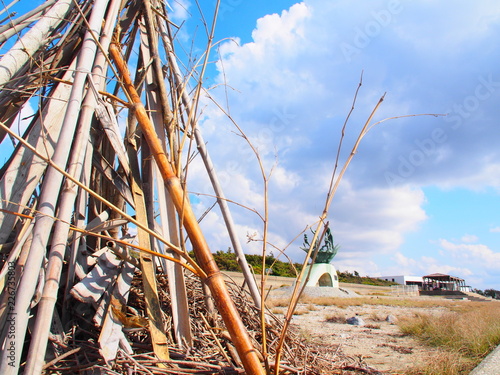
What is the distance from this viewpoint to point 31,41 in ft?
6.54

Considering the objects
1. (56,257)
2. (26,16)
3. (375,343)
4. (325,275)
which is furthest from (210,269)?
(325,275)

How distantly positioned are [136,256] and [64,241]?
1.66ft

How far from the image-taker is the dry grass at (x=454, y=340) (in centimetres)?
380

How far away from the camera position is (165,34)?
2.60 meters

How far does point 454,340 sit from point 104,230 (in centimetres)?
586

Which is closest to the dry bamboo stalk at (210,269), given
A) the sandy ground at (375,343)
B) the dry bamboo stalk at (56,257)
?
the dry bamboo stalk at (56,257)

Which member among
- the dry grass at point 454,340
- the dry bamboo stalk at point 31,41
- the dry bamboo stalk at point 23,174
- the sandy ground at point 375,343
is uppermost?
the dry bamboo stalk at point 31,41

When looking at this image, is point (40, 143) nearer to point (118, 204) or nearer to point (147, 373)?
point (118, 204)

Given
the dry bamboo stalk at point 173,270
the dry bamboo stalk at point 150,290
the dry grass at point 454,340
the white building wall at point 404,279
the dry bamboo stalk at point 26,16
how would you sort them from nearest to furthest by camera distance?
the dry bamboo stalk at point 150,290 → the dry bamboo stalk at point 173,270 → the dry bamboo stalk at point 26,16 → the dry grass at point 454,340 → the white building wall at point 404,279

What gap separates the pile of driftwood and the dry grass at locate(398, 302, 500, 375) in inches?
87.6

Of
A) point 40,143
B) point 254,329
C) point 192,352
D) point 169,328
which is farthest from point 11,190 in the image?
point 254,329

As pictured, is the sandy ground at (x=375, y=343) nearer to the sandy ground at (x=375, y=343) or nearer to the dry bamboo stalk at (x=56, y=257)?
the sandy ground at (x=375, y=343)

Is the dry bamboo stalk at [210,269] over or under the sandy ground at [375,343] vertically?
over

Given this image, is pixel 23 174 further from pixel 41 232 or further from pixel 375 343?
pixel 375 343
